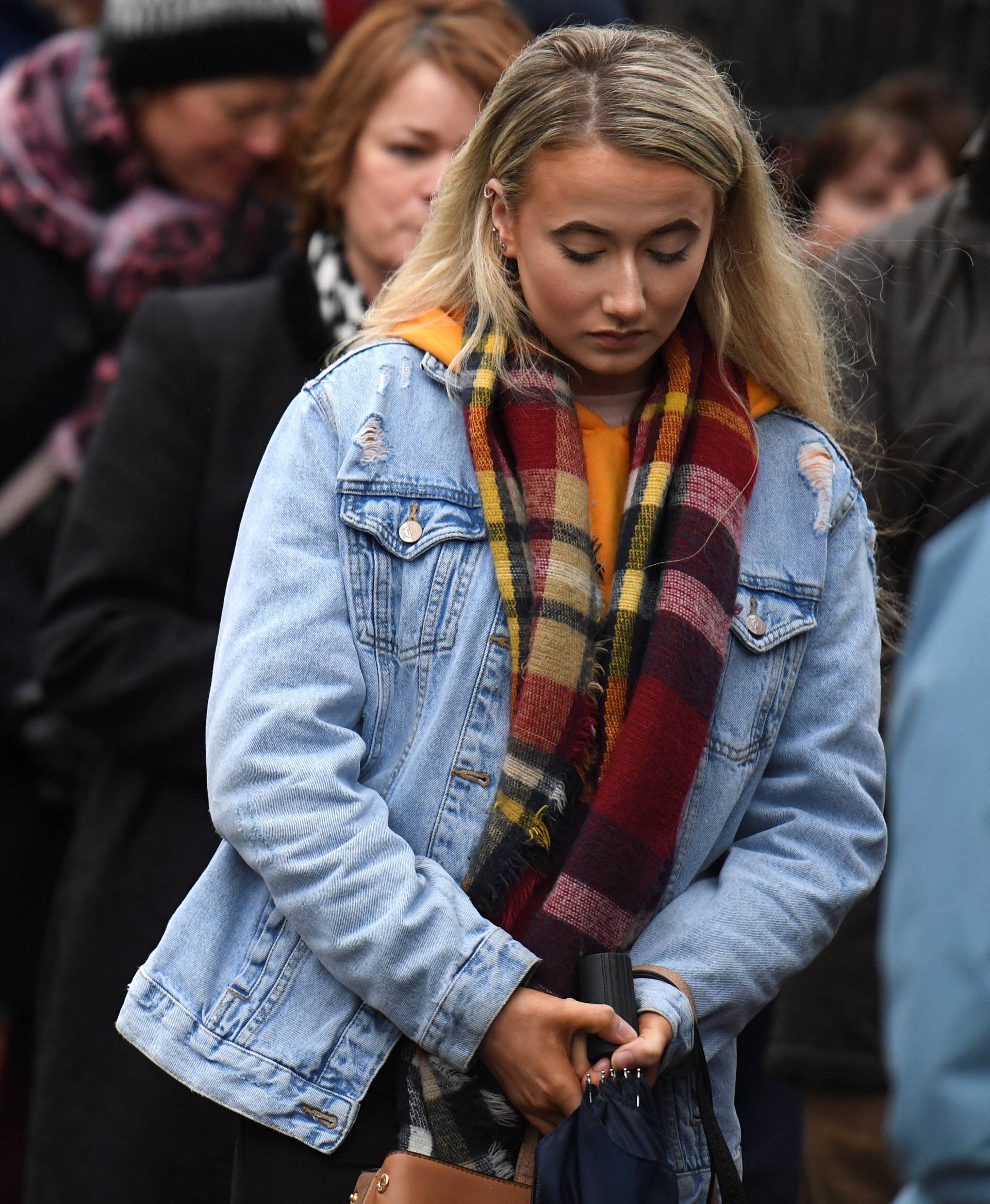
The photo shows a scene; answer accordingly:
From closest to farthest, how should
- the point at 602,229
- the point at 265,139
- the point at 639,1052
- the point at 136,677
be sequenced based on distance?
the point at 639,1052 → the point at 602,229 → the point at 136,677 → the point at 265,139

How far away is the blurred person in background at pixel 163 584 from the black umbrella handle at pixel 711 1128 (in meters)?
0.94

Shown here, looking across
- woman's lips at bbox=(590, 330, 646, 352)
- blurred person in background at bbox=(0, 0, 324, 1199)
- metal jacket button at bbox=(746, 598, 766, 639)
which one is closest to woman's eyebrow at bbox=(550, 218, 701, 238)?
woman's lips at bbox=(590, 330, 646, 352)

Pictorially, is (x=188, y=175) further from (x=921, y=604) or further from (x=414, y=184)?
(x=921, y=604)

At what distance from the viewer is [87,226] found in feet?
11.0

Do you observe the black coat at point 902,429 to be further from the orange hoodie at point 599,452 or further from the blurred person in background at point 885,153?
the blurred person in background at point 885,153

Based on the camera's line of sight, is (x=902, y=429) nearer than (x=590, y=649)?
No

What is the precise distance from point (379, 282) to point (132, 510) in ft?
1.88

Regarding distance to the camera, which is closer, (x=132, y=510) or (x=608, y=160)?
(x=608, y=160)

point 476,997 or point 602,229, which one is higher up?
point 602,229

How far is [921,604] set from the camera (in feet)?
3.93

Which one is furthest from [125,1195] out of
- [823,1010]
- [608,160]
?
[608,160]

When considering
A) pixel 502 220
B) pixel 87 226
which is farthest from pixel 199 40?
pixel 502 220

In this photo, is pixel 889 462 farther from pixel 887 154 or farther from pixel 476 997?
pixel 887 154

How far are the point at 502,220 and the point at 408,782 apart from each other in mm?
684
